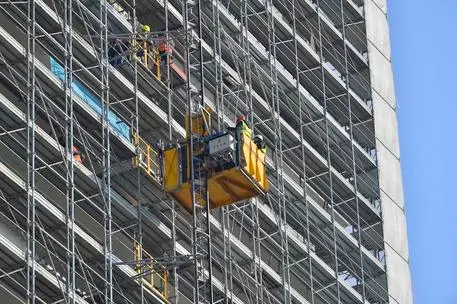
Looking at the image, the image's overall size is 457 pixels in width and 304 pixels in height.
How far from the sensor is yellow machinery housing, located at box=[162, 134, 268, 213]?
38.3 m

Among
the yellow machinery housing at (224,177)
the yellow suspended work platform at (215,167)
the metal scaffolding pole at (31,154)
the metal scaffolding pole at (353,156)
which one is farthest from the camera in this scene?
the metal scaffolding pole at (353,156)

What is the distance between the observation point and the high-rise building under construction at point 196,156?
36.5m

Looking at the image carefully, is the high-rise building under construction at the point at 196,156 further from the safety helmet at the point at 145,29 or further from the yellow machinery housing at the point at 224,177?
the safety helmet at the point at 145,29

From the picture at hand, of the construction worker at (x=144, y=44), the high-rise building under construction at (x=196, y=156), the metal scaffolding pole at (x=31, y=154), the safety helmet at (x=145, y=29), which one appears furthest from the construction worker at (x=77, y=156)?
the safety helmet at (x=145, y=29)

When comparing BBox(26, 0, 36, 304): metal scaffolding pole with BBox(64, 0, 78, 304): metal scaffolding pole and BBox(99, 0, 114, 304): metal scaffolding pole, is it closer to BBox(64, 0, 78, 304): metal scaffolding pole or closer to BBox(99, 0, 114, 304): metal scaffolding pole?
BBox(64, 0, 78, 304): metal scaffolding pole

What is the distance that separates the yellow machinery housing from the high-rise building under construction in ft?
0.13

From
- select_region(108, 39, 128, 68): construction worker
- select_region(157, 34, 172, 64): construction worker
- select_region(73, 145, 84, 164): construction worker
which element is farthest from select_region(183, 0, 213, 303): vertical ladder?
select_region(73, 145, 84, 164): construction worker

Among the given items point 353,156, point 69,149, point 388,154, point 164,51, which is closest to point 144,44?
point 164,51

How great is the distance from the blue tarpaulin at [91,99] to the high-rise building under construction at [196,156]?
4 cm

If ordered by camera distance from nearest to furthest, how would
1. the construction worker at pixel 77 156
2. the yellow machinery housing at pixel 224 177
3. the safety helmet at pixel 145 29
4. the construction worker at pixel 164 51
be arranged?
the construction worker at pixel 77 156 < the yellow machinery housing at pixel 224 177 < the safety helmet at pixel 145 29 < the construction worker at pixel 164 51

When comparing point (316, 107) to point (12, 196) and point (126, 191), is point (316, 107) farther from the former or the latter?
point (12, 196)

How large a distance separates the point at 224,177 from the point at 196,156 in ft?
2.26

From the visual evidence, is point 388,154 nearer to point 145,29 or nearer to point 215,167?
point 145,29

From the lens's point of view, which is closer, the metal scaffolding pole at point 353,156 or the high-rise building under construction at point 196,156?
the high-rise building under construction at point 196,156
